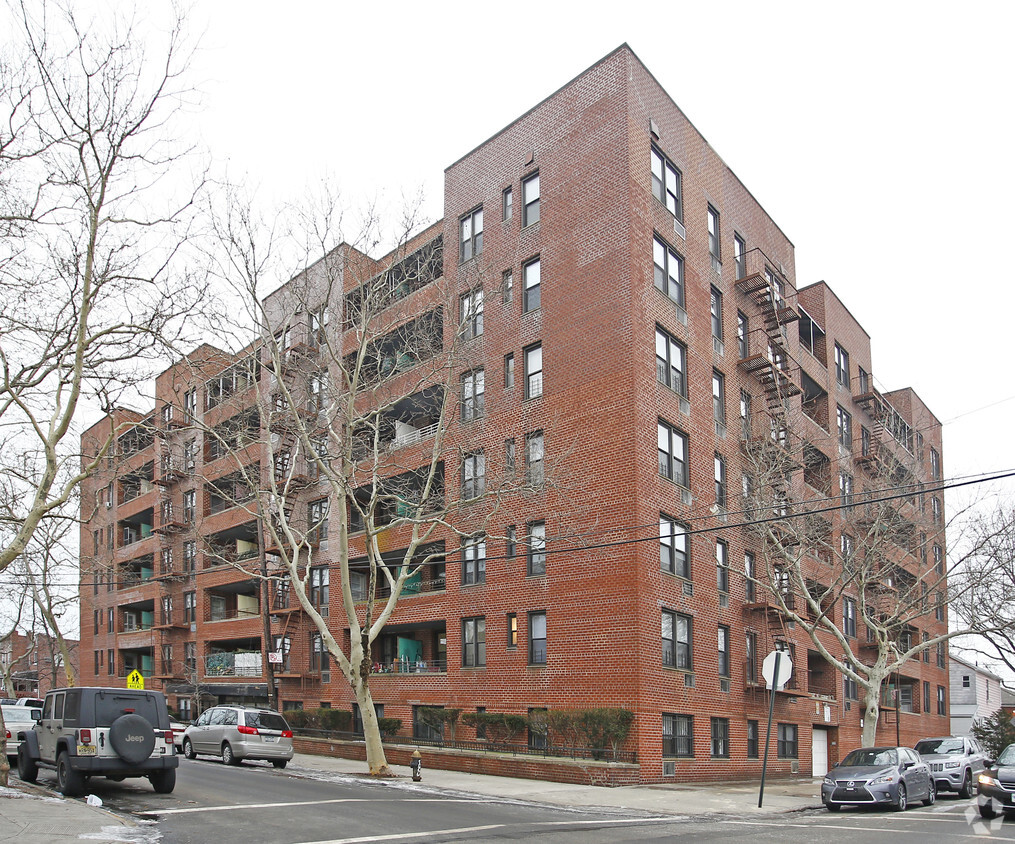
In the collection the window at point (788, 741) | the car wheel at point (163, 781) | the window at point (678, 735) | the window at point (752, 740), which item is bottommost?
the window at point (788, 741)

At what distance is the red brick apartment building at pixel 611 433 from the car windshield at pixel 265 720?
463 cm

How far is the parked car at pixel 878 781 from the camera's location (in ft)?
67.4

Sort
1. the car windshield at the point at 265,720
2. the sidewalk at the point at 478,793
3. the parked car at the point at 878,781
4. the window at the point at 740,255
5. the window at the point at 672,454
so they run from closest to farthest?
the sidewalk at the point at 478,793 < the parked car at the point at 878,781 < the car windshield at the point at 265,720 < the window at the point at 672,454 < the window at the point at 740,255

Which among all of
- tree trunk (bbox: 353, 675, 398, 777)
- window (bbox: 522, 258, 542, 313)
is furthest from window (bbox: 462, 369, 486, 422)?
tree trunk (bbox: 353, 675, 398, 777)

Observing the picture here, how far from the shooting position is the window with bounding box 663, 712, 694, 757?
87.6ft

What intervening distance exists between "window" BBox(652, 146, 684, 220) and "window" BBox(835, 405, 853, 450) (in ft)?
54.2

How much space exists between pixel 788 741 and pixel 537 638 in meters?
12.1

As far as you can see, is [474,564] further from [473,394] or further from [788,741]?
[788,741]

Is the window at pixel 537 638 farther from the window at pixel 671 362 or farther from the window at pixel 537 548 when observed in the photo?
the window at pixel 671 362

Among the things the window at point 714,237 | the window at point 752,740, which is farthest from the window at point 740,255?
the window at point 752,740

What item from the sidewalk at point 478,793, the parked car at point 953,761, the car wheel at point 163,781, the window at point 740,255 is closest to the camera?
the sidewalk at point 478,793

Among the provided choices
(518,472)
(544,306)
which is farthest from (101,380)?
(544,306)

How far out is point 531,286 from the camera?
104 feet

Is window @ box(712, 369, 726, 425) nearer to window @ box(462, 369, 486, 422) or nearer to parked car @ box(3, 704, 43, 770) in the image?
window @ box(462, 369, 486, 422)
